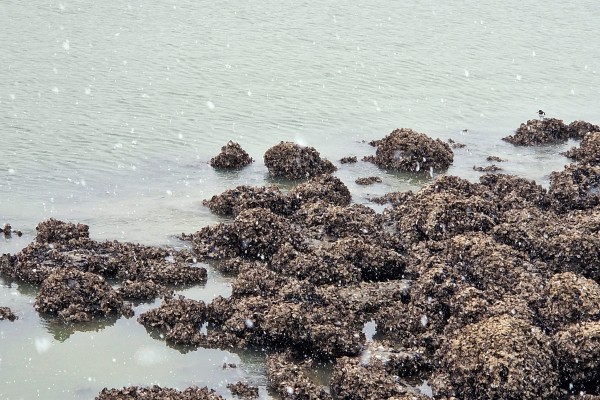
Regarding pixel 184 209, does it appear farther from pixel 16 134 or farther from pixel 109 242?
pixel 16 134

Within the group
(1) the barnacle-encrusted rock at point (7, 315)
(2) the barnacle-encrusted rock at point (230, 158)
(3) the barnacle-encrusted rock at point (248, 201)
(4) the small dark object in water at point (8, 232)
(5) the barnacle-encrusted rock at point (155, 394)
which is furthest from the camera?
(2) the barnacle-encrusted rock at point (230, 158)

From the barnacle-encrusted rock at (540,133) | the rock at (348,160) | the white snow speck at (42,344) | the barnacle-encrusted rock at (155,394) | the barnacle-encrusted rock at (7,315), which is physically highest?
the barnacle-encrusted rock at (540,133)

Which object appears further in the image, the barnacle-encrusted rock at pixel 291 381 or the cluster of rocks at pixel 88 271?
the cluster of rocks at pixel 88 271

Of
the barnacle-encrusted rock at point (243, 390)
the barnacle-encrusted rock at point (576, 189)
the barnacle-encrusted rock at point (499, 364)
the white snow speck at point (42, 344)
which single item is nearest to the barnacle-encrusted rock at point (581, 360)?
the barnacle-encrusted rock at point (499, 364)

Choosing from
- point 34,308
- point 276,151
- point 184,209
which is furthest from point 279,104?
point 34,308

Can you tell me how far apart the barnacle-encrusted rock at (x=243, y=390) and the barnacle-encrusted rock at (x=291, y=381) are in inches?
8.6

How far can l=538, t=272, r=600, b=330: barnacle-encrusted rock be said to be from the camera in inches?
405

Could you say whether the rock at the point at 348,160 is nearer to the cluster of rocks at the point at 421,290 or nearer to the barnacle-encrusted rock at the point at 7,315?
the cluster of rocks at the point at 421,290

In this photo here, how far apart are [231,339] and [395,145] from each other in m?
8.14

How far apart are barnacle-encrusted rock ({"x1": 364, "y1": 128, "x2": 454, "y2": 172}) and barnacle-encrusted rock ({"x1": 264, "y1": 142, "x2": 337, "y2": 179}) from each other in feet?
4.81

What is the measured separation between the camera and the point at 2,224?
44.0 ft

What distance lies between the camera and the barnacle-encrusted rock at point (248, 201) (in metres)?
14.1

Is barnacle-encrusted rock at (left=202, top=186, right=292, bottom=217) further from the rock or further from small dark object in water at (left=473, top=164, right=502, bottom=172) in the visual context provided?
small dark object in water at (left=473, top=164, right=502, bottom=172)

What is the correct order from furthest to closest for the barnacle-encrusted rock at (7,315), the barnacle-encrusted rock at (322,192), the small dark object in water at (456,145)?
the small dark object in water at (456,145) → the barnacle-encrusted rock at (322,192) → the barnacle-encrusted rock at (7,315)
